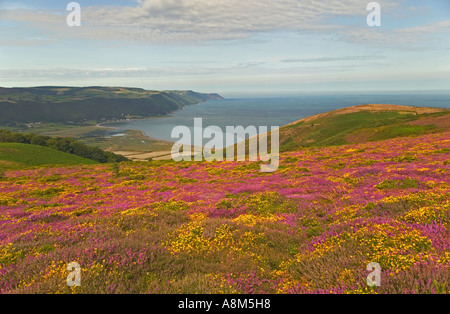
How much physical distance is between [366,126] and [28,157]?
303 feet

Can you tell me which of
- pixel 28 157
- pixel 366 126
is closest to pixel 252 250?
pixel 28 157

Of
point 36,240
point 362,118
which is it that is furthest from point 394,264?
point 362,118

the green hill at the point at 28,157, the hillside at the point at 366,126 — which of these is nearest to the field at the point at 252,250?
the hillside at the point at 366,126

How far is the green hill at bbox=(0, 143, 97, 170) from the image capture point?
2082 inches

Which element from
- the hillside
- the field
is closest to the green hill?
the field

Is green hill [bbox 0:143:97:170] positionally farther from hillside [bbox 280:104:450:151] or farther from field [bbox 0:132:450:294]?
hillside [bbox 280:104:450:151]

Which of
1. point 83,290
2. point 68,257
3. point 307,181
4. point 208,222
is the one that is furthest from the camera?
point 307,181

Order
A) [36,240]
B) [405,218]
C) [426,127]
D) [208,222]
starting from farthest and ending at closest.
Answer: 1. [426,127]
2. [208,222]
3. [36,240]
4. [405,218]

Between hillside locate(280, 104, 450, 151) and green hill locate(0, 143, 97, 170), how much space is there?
6063 centimetres

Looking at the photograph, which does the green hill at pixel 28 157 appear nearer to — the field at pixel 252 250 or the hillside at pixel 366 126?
the field at pixel 252 250

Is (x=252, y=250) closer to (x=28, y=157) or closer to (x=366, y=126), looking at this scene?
(x=28, y=157)

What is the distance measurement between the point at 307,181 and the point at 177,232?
1320 centimetres

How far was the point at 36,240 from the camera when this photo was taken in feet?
30.0
